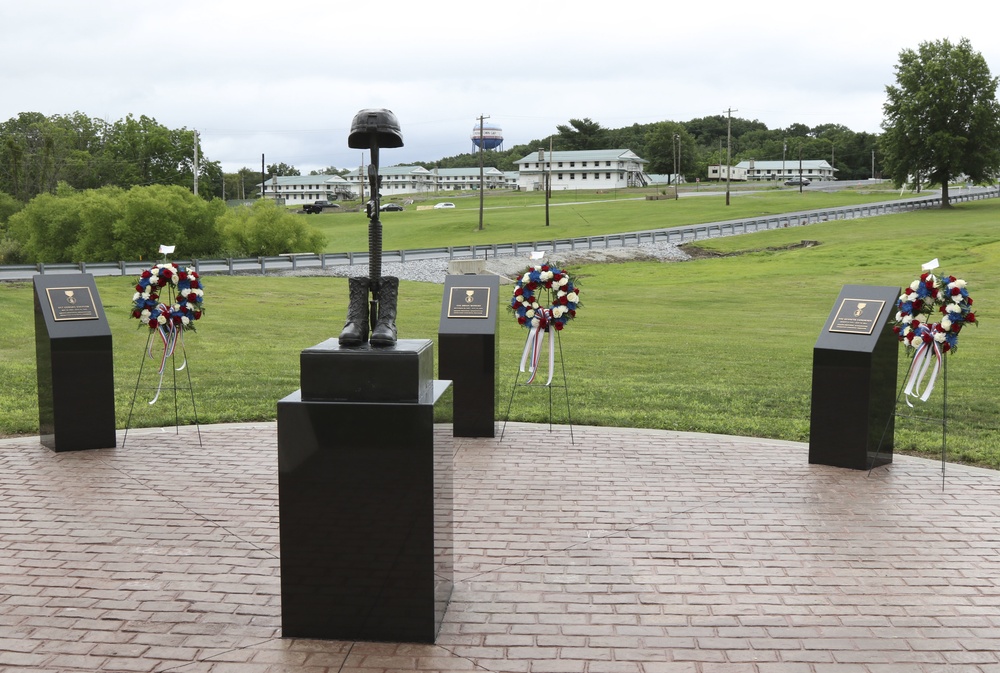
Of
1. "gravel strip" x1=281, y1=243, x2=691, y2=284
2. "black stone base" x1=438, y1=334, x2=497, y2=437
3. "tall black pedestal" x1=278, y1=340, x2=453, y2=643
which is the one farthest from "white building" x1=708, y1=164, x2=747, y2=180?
"tall black pedestal" x1=278, y1=340, x2=453, y2=643

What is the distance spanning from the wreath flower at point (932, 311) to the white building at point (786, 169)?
125284 mm

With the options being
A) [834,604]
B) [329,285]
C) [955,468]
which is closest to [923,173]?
[329,285]

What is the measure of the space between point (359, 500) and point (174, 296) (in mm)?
6391

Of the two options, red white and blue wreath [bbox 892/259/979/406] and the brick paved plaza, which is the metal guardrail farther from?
red white and blue wreath [bbox 892/259/979/406]

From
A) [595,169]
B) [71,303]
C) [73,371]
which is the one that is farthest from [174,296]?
[595,169]

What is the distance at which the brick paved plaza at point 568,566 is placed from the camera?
17.8ft

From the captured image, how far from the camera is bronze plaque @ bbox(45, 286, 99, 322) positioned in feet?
33.4

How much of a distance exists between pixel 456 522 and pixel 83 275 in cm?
586

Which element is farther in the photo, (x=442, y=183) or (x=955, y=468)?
(x=442, y=183)

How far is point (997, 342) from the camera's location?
2005 centimetres

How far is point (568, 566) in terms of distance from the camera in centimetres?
677

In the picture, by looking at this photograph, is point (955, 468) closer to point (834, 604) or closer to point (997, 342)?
point (834, 604)

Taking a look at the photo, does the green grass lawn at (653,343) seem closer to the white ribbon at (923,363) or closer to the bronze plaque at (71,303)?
the white ribbon at (923,363)

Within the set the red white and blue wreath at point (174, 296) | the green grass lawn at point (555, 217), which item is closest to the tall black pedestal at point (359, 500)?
the red white and blue wreath at point (174, 296)
